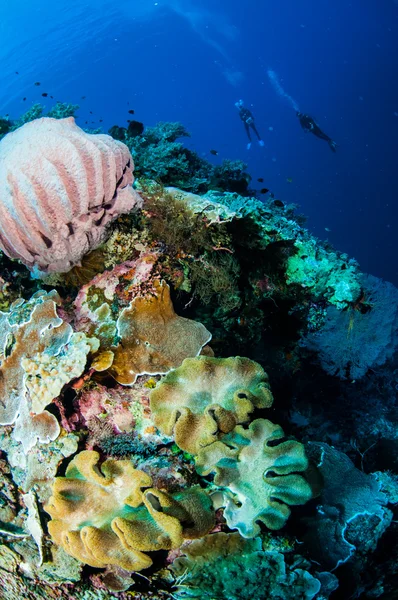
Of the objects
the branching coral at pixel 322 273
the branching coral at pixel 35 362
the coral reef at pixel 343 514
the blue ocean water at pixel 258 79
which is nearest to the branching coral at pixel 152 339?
the branching coral at pixel 35 362

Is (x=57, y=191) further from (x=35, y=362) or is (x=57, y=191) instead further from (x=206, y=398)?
(x=206, y=398)

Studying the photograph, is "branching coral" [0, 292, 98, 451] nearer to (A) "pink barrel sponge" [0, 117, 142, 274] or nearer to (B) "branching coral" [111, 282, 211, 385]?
(B) "branching coral" [111, 282, 211, 385]

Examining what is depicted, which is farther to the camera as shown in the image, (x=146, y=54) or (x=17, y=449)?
(x=146, y=54)

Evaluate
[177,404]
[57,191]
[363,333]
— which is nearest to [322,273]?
[363,333]

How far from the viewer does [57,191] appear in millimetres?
2855

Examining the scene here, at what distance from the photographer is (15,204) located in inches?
113

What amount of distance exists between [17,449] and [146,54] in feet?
363

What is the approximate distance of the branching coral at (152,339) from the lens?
2.92m

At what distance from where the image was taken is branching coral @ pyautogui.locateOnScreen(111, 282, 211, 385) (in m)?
2.92

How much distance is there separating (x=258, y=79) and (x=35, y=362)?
388 feet

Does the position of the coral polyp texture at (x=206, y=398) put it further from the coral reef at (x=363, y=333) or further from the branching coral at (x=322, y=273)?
the coral reef at (x=363, y=333)

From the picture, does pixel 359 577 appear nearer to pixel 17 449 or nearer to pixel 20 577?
pixel 20 577

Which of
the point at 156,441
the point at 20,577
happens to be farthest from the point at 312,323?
the point at 20,577

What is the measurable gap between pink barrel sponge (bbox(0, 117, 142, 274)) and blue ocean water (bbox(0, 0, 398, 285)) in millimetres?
52050
